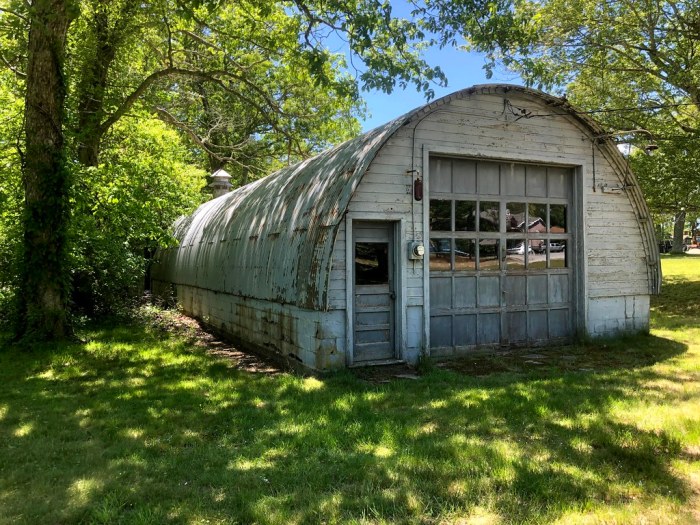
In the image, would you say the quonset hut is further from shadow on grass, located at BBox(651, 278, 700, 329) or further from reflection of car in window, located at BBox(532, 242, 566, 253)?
shadow on grass, located at BBox(651, 278, 700, 329)

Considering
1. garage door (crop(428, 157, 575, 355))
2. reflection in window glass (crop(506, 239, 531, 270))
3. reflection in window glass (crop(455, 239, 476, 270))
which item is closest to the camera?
garage door (crop(428, 157, 575, 355))

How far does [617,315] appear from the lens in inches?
401

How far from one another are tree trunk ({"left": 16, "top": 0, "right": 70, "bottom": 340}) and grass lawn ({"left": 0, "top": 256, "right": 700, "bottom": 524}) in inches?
67.9

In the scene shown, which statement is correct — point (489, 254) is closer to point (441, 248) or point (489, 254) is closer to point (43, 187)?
point (441, 248)

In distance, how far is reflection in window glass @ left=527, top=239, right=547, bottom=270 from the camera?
9.68 metres

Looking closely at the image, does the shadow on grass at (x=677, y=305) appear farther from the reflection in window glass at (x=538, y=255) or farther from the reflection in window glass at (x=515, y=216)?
the reflection in window glass at (x=515, y=216)

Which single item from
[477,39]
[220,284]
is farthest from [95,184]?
[477,39]

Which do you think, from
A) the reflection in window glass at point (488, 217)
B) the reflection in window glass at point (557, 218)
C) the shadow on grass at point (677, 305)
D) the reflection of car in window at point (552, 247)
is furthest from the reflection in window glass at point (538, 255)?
the shadow on grass at point (677, 305)

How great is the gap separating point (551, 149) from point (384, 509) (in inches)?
309

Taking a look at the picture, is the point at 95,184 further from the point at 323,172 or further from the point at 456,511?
the point at 456,511

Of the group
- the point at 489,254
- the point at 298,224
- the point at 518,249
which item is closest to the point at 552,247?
the point at 518,249

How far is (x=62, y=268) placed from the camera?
32.7 ft

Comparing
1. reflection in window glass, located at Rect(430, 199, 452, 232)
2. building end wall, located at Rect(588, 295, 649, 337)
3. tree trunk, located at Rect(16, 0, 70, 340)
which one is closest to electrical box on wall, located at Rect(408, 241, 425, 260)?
reflection in window glass, located at Rect(430, 199, 452, 232)

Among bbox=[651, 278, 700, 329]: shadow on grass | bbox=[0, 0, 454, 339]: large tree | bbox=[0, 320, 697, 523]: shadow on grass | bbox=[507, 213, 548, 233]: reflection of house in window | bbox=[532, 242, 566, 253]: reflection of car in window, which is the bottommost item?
bbox=[0, 320, 697, 523]: shadow on grass
